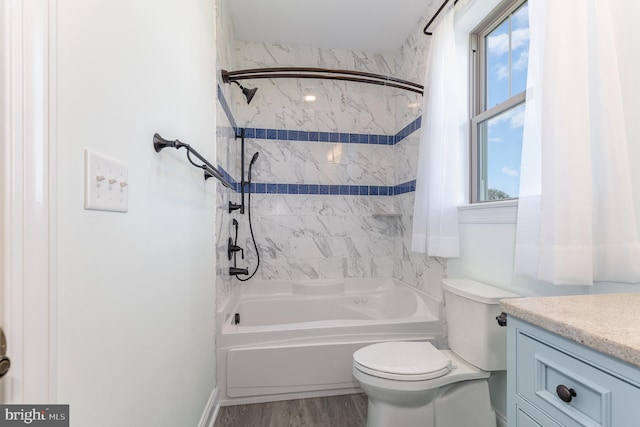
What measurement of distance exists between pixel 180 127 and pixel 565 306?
1.42 metres

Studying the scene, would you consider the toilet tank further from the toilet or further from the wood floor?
the wood floor

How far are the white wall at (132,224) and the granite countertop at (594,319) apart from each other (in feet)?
3.36

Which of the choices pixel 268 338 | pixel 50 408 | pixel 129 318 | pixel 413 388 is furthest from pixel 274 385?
pixel 50 408

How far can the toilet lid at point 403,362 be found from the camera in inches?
54.1

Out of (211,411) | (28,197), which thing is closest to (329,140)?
(211,411)

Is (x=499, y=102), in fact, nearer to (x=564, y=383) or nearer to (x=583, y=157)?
(x=583, y=157)

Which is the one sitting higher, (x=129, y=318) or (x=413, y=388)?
(x=129, y=318)

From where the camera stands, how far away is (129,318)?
0.82m

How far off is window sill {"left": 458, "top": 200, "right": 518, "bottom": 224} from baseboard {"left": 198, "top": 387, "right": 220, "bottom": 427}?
183 centimetres

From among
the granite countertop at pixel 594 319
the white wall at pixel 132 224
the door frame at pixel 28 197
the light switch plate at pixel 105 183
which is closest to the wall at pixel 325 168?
the white wall at pixel 132 224

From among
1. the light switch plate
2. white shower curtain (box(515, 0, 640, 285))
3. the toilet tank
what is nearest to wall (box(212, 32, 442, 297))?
the toilet tank

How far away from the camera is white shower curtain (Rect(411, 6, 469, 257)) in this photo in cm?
191

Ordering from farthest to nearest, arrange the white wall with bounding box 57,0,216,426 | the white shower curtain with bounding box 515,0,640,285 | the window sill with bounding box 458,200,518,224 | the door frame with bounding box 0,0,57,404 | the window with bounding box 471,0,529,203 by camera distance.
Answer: the window with bounding box 471,0,529,203 < the window sill with bounding box 458,200,518,224 < the white shower curtain with bounding box 515,0,640,285 < the white wall with bounding box 57,0,216,426 < the door frame with bounding box 0,0,57,404

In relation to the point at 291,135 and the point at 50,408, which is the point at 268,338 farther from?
the point at 291,135
